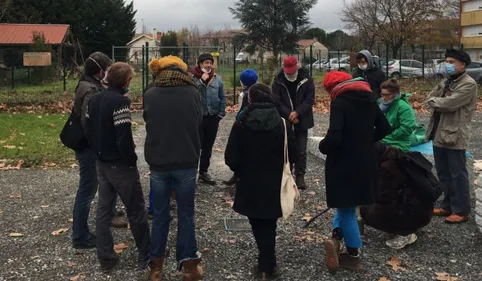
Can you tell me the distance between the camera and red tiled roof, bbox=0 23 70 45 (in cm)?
3272

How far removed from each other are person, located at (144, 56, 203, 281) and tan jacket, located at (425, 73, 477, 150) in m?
2.83

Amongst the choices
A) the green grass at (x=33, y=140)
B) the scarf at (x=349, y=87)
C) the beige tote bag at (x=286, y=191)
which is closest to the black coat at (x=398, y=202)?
the scarf at (x=349, y=87)

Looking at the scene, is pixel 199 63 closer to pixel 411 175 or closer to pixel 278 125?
pixel 278 125

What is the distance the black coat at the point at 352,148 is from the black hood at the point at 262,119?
49 cm

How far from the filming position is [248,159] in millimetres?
4039

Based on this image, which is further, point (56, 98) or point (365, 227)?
point (56, 98)

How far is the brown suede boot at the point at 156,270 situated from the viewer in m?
4.03

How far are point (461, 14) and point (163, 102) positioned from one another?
5735 centimetres

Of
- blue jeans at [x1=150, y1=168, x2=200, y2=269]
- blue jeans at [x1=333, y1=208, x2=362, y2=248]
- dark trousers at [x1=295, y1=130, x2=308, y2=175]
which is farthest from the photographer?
dark trousers at [x1=295, y1=130, x2=308, y2=175]

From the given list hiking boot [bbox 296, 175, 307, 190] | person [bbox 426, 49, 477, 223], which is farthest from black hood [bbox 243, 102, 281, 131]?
hiking boot [bbox 296, 175, 307, 190]

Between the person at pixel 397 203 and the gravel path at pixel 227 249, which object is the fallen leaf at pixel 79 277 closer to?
the gravel path at pixel 227 249

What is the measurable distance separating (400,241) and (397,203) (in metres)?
0.43

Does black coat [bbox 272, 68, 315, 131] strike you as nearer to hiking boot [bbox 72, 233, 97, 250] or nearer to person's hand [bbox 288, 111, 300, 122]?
person's hand [bbox 288, 111, 300, 122]

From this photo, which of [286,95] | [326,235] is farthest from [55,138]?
[326,235]
